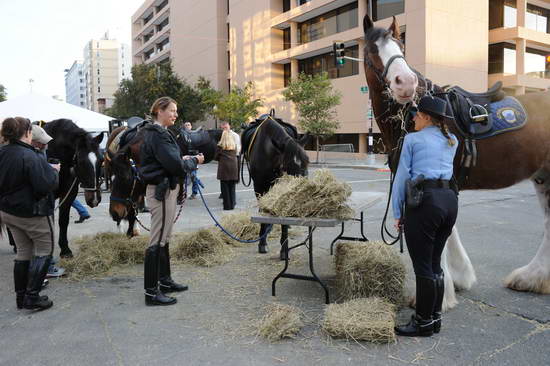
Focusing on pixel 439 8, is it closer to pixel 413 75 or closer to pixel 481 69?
pixel 481 69

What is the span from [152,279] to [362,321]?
2090 millimetres

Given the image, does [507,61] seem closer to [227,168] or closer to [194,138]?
[227,168]

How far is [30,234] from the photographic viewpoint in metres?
4.20

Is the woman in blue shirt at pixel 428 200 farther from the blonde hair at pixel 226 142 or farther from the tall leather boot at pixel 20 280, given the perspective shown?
the blonde hair at pixel 226 142

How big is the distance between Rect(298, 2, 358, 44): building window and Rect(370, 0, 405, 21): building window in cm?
178

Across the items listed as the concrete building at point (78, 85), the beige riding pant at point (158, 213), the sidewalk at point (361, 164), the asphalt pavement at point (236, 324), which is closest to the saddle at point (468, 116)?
the asphalt pavement at point (236, 324)

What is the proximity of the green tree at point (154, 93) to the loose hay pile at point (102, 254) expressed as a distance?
38884 millimetres

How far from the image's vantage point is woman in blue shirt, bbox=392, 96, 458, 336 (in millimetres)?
3217

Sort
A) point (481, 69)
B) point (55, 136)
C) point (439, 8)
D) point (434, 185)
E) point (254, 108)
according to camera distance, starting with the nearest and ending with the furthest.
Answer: point (434, 185) < point (55, 136) < point (439, 8) < point (481, 69) < point (254, 108)

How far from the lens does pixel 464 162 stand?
3.93 meters

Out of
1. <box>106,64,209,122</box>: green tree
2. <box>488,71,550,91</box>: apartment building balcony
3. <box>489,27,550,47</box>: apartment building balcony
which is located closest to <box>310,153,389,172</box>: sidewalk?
<box>488,71,550,91</box>: apartment building balcony

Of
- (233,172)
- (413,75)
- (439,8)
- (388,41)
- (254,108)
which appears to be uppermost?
(439,8)

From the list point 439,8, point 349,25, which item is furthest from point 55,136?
point 349,25

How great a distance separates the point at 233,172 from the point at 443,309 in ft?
23.2
